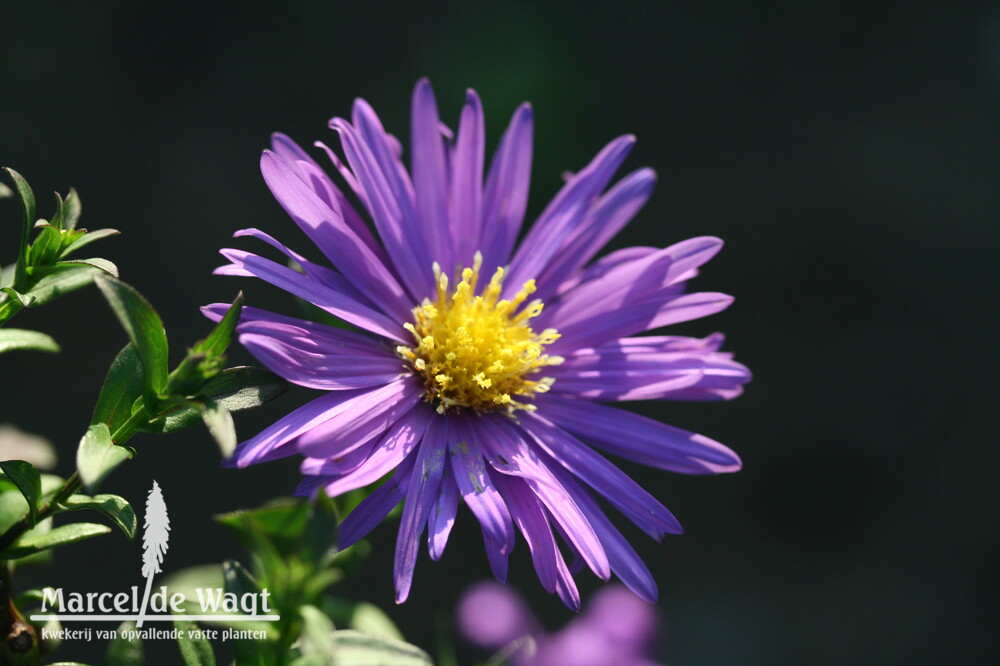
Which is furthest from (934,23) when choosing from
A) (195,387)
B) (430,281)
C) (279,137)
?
(195,387)

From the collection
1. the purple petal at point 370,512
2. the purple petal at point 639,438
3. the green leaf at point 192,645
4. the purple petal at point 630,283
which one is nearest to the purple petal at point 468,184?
the purple petal at point 630,283

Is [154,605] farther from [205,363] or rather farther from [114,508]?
[205,363]

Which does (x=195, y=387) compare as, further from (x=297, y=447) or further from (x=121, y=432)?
(x=297, y=447)

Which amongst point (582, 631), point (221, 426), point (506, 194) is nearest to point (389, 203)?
point (506, 194)

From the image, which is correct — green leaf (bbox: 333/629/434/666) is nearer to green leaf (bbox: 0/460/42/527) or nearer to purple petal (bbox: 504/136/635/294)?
green leaf (bbox: 0/460/42/527)

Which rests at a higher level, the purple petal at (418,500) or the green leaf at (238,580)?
the green leaf at (238,580)

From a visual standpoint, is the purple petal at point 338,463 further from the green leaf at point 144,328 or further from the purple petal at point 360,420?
the green leaf at point 144,328
